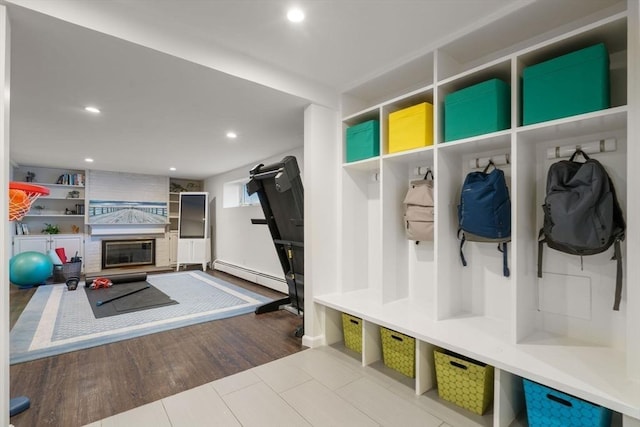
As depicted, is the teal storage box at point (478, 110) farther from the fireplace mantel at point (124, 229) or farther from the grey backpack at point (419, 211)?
the fireplace mantel at point (124, 229)

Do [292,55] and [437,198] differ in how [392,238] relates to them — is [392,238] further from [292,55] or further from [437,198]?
[292,55]

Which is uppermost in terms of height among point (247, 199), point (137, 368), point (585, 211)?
point (247, 199)

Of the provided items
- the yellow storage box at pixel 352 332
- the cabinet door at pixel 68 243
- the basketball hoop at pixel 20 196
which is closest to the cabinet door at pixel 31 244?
the cabinet door at pixel 68 243

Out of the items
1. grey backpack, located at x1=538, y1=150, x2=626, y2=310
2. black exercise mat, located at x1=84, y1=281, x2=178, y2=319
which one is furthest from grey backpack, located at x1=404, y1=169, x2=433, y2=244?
black exercise mat, located at x1=84, y1=281, x2=178, y2=319

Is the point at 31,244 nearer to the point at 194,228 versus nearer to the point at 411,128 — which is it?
the point at 194,228

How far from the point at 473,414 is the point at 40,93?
414 cm

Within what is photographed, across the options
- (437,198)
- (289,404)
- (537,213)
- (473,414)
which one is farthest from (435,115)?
(289,404)

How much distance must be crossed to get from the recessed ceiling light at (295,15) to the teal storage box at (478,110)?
1.12 metres

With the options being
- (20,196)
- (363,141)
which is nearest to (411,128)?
(363,141)

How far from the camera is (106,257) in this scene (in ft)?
23.2

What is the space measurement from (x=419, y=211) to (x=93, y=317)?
3.99 metres

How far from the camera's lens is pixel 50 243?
20.7 feet

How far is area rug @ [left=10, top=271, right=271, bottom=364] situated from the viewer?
289 cm

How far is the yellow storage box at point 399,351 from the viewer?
2195mm
